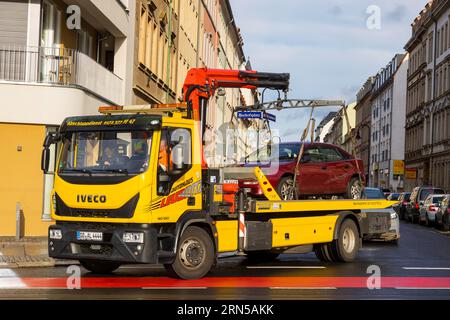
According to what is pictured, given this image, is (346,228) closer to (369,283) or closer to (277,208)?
(277,208)

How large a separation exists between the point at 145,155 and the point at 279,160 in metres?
4.44

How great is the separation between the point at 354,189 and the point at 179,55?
2292 centimetres

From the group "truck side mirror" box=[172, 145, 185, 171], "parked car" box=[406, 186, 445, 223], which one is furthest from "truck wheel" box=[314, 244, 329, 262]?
"parked car" box=[406, 186, 445, 223]

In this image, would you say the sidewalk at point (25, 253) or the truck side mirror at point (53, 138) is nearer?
the truck side mirror at point (53, 138)

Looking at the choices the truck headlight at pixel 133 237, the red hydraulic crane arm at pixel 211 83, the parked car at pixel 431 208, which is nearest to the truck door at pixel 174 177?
the truck headlight at pixel 133 237

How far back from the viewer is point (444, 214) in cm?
3166

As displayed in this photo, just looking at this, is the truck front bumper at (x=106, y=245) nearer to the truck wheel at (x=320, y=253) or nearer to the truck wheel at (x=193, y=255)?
the truck wheel at (x=193, y=255)

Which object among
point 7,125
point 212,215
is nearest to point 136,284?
point 212,215

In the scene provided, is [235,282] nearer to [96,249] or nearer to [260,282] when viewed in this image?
[260,282]

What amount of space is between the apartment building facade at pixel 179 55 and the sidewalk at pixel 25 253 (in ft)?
14.5

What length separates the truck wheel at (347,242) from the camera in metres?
16.5

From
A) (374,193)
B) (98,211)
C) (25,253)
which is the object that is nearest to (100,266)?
(98,211)
